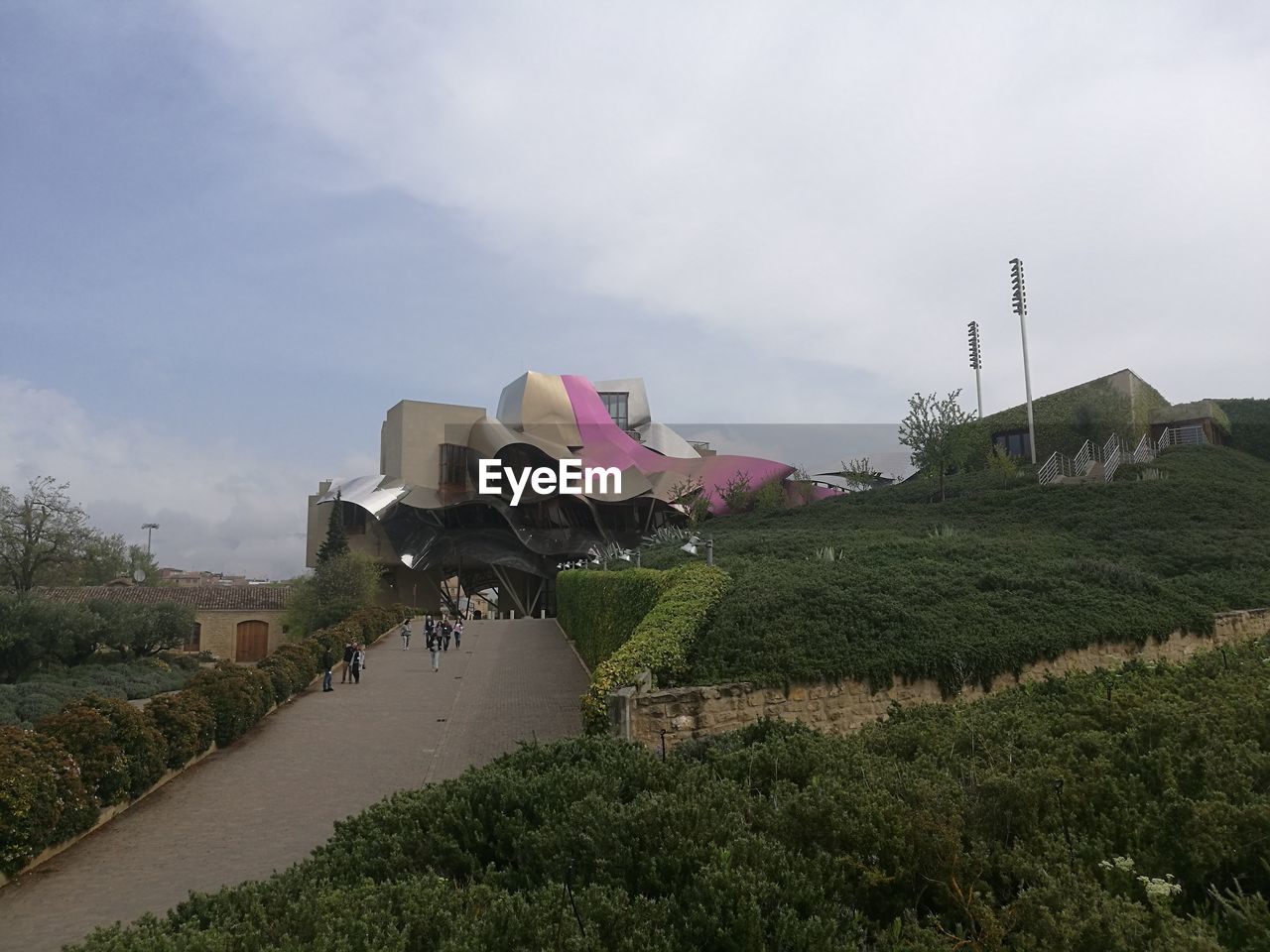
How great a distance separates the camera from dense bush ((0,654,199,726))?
17156 millimetres

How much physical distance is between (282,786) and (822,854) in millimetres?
7996

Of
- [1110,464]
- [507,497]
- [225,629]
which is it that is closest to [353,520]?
[507,497]

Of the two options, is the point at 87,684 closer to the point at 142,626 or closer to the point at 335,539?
the point at 142,626

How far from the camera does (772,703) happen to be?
8.34m

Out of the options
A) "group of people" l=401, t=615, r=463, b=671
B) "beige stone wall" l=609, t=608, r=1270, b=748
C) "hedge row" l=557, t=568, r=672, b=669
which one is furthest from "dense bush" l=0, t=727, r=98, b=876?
"group of people" l=401, t=615, r=463, b=671

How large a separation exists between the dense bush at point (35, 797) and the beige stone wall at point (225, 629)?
30.7 m

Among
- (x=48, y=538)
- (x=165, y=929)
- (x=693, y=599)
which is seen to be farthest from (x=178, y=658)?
(x=165, y=929)

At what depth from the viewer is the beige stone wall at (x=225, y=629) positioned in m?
36.7

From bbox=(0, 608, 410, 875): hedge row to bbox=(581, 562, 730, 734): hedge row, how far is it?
15.6ft

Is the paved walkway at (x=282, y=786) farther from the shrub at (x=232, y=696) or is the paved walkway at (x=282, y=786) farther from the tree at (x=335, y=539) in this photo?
the tree at (x=335, y=539)

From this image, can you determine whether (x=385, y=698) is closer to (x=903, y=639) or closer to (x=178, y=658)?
(x=903, y=639)

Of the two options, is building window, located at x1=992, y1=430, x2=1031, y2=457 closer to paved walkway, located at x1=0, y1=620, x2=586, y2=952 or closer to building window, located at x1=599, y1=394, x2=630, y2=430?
building window, located at x1=599, y1=394, x2=630, y2=430

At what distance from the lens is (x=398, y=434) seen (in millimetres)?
44312

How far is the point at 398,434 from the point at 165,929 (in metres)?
42.6
